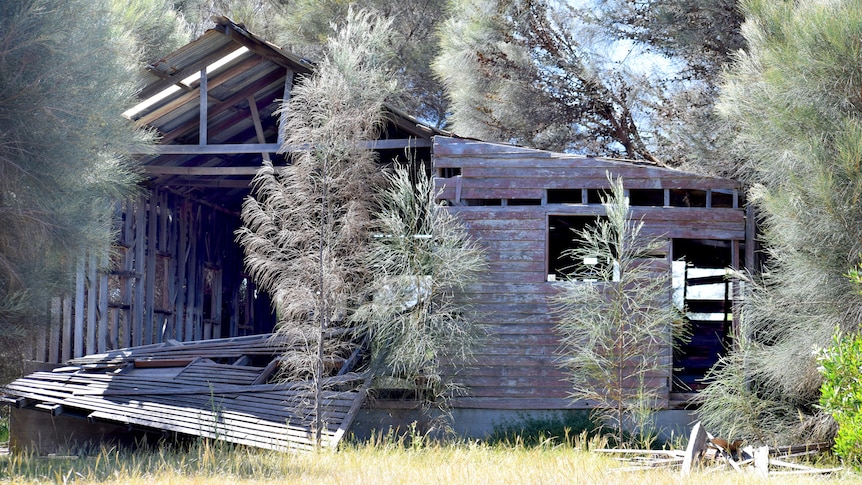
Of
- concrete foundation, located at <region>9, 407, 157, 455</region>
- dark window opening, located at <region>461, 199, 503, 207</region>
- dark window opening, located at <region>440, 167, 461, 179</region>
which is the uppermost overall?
dark window opening, located at <region>440, 167, 461, 179</region>

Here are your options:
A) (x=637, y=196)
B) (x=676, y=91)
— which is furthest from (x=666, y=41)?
(x=637, y=196)

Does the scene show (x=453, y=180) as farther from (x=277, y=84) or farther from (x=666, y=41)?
(x=666, y=41)

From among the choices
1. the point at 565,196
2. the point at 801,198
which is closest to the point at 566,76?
the point at 565,196

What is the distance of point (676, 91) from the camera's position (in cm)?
1867

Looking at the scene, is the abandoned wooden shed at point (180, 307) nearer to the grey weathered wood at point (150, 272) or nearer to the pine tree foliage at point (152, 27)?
the grey weathered wood at point (150, 272)

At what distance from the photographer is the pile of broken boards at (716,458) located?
9523 millimetres

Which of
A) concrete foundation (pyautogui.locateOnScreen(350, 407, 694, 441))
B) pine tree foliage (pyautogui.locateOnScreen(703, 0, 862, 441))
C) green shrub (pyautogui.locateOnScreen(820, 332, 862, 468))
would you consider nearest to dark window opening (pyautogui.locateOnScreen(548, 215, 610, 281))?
concrete foundation (pyautogui.locateOnScreen(350, 407, 694, 441))

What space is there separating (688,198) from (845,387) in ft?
16.8

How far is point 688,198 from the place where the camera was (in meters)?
13.9

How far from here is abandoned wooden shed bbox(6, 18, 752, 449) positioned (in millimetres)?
12938

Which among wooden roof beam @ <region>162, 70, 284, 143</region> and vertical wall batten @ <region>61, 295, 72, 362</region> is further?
wooden roof beam @ <region>162, 70, 284, 143</region>

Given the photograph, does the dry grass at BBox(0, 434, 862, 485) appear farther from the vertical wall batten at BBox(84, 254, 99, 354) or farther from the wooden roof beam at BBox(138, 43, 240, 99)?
the wooden roof beam at BBox(138, 43, 240, 99)

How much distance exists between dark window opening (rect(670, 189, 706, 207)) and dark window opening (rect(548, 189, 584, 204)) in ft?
4.71

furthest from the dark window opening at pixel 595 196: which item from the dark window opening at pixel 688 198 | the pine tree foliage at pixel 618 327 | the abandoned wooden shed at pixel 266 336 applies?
the dark window opening at pixel 688 198
